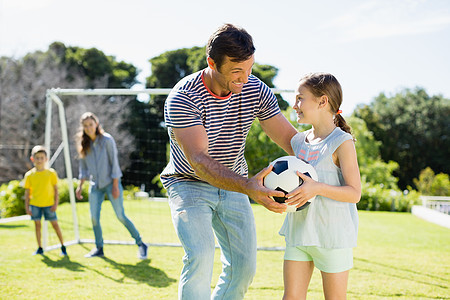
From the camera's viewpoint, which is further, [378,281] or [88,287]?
[378,281]

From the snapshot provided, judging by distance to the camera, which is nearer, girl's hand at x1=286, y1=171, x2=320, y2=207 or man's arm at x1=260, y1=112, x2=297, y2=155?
girl's hand at x1=286, y1=171, x2=320, y2=207

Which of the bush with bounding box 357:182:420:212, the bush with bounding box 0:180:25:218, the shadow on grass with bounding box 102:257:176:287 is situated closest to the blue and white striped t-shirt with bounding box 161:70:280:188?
the shadow on grass with bounding box 102:257:176:287

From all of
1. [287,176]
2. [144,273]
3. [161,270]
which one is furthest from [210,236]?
[161,270]

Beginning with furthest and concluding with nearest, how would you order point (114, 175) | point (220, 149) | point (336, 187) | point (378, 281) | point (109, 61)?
point (109, 61), point (114, 175), point (378, 281), point (220, 149), point (336, 187)

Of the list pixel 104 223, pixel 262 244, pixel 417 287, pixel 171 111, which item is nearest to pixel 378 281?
pixel 417 287

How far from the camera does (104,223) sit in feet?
36.1

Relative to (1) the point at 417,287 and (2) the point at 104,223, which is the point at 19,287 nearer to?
(1) the point at 417,287

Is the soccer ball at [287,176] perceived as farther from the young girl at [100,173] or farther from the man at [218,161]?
the young girl at [100,173]

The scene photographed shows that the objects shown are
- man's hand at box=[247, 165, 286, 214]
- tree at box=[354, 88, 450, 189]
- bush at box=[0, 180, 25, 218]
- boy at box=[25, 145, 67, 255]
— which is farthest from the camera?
tree at box=[354, 88, 450, 189]

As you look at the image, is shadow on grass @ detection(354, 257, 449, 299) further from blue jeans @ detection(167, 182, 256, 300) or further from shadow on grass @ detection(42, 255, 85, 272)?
shadow on grass @ detection(42, 255, 85, 272)

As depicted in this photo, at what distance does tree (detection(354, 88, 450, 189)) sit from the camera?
35.4 metres

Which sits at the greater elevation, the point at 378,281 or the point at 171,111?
the point at 171,111

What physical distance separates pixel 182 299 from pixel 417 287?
3.51 meters

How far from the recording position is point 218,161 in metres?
A: 2.90
